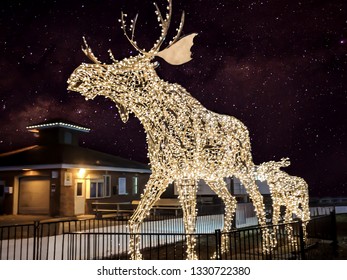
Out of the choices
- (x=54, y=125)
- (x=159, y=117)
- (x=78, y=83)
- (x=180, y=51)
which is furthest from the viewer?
(x=54, y=125)

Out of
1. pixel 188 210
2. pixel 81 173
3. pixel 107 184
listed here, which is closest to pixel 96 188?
pixel 107 184

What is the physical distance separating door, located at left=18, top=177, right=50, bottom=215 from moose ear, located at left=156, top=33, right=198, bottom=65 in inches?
384

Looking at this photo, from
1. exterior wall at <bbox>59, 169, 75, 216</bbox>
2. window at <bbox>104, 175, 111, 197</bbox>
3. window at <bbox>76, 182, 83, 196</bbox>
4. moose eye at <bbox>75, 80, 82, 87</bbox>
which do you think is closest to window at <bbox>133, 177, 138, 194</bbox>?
window at <bbox>104, 175, 111, 197</bbox>

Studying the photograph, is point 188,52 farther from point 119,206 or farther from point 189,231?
point 119,206

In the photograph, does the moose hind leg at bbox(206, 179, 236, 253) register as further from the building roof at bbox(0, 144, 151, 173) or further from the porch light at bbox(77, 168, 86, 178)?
the porch light at bbox(77, 168, 86, 178)

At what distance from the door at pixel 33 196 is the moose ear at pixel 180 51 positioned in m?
9.76

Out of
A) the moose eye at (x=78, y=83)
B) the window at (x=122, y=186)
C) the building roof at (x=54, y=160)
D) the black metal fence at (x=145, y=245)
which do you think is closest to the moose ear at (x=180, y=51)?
the moose eye at (x=78, y=83)

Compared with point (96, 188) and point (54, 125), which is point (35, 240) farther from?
point (54, 125)

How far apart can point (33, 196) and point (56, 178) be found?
65.3 inches

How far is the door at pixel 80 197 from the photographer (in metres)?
14.6

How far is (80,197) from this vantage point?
584 inches

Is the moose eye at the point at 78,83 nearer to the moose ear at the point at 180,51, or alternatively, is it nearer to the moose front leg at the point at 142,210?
the moose ear at the point at 180,51

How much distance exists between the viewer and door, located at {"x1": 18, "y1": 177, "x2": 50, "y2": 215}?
574 inches
